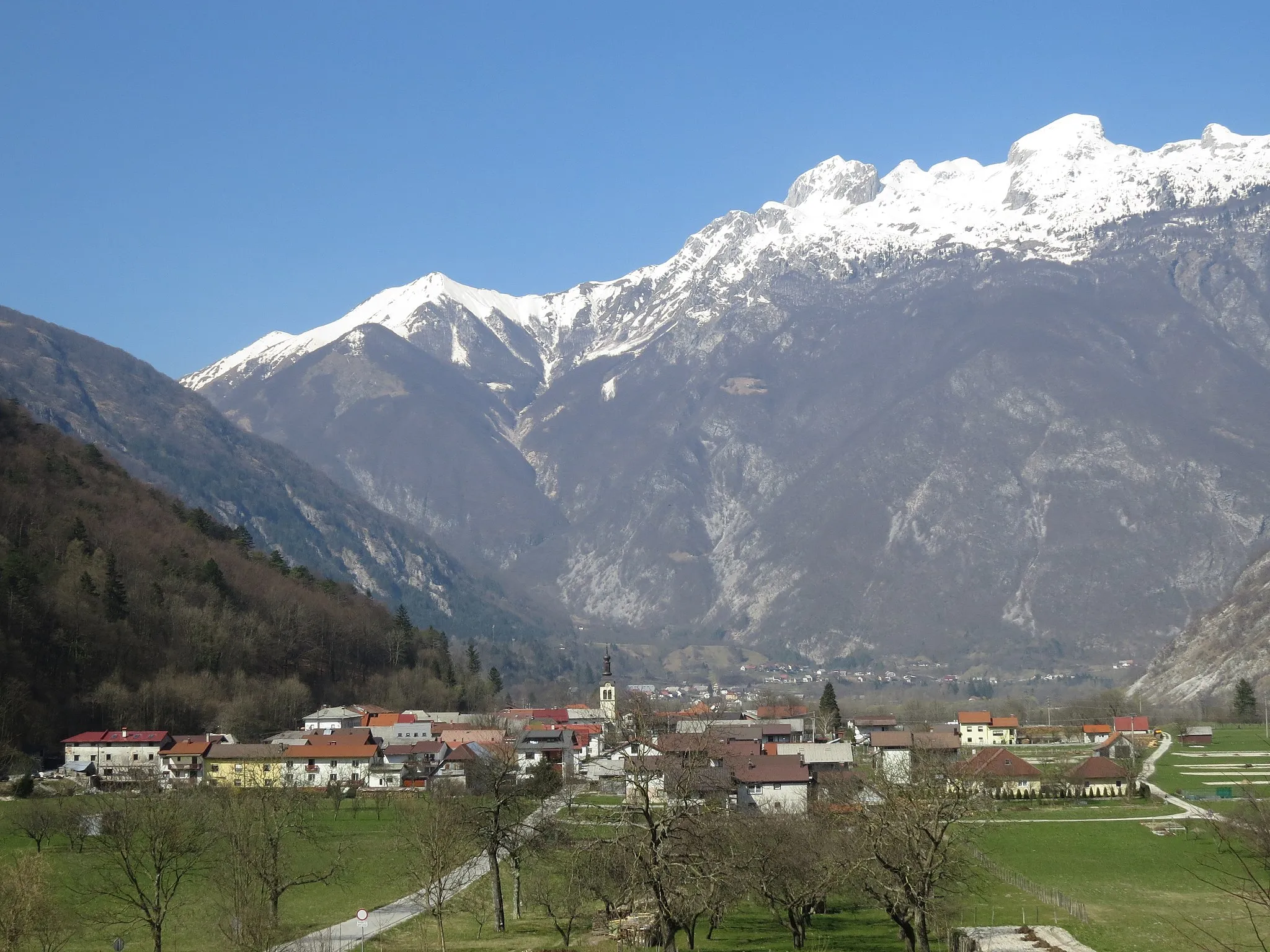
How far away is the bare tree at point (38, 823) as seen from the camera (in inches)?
2596

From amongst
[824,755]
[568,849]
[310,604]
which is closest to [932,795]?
[568,849]

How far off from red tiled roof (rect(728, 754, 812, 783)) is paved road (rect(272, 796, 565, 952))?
21647 millimetres

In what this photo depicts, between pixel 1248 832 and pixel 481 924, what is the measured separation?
33.9 m

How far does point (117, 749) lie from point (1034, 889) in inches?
2663

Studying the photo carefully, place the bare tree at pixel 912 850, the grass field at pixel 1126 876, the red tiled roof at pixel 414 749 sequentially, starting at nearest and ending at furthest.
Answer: the bare tree at pixel 912 850 < the grass field at pixel 1126 876 < the red tiled roof at pixel 414 749

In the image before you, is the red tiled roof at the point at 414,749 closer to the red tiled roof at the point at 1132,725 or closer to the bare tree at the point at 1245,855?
the bare tree at the point at 1245,855

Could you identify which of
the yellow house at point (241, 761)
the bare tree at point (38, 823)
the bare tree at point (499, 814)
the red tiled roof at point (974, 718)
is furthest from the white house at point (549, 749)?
the red tiled roof at point (974, 718)

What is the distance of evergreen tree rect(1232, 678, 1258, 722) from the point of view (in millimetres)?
161000

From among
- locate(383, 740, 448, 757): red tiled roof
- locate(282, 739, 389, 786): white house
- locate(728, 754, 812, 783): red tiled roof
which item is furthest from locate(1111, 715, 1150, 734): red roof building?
locate(282, 739, 389, 786): white house

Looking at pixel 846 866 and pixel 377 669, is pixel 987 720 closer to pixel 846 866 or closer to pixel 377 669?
pixel 377 669

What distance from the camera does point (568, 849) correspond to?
59344mm

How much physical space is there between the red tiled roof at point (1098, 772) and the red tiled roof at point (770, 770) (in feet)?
66.9

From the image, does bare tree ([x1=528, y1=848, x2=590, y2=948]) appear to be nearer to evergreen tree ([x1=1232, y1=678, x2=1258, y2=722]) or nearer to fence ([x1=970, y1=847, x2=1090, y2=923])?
fence ([x1=970, y1=847, x2=1090, y2=923])

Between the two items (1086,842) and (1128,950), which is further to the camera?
(1086,842)
